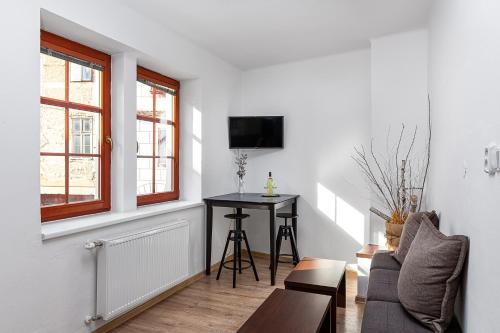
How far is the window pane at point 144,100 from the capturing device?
354 cm

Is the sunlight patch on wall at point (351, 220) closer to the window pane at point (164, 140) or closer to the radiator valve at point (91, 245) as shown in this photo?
the window pane at point (164, 140)

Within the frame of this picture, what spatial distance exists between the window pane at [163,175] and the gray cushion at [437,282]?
273 centimetres

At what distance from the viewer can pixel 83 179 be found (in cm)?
290

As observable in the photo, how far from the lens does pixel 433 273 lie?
1685 millimetres

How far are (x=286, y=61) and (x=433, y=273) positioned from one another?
11.5 ft

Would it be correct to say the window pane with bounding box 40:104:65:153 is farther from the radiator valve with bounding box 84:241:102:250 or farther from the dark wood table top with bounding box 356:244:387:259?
the dark wood table top with bounding box 356:244:387:259

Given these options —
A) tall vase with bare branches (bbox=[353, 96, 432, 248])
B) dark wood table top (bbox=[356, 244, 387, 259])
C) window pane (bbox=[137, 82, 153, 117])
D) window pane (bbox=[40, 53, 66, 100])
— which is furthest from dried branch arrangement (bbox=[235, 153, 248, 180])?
window pane (bbox=[40, 53, 66, 100])

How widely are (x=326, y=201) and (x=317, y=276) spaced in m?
1.80

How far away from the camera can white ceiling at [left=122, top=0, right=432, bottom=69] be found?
2.96 metres

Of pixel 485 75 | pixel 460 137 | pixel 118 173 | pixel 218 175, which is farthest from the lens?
pixel 218 175

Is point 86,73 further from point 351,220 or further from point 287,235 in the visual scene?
point 351,220

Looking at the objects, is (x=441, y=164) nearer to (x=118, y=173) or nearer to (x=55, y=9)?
(x=118, y=173)

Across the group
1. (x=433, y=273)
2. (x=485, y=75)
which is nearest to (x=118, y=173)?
(x=433, y=273)

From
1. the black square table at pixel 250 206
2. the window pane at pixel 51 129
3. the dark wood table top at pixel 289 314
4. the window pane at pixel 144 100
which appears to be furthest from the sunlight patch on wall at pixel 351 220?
the window pane at pixel 51 129
